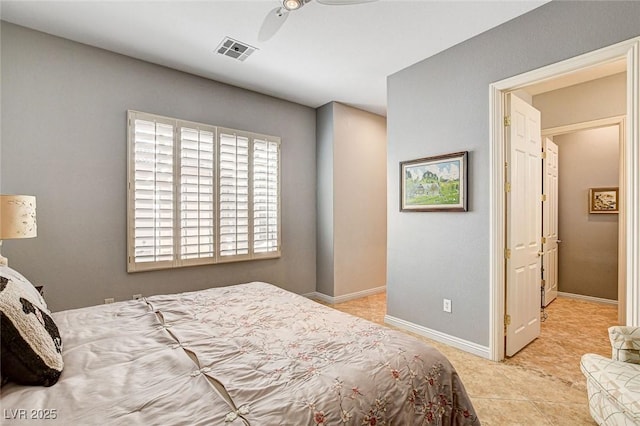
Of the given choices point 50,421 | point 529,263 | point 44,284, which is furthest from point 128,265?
point 529,263

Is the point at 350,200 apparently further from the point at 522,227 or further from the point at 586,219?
the point at 586,219

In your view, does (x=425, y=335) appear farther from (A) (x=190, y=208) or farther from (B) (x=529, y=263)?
(A) (x=190, y=208)

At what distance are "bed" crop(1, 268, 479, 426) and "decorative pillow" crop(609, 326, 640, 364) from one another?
1.13 meters

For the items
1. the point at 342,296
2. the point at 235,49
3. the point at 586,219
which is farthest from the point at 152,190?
the point at 586,219

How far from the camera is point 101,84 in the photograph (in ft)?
10.4

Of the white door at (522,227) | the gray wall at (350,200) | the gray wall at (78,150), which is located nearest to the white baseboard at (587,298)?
the white door at (522,227)

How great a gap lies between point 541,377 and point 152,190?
4.02 m

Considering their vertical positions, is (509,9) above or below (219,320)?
above

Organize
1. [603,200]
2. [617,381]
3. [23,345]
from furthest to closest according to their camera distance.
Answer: [603,200]
[617,381]
[23,345]

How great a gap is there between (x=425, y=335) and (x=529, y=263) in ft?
4.20

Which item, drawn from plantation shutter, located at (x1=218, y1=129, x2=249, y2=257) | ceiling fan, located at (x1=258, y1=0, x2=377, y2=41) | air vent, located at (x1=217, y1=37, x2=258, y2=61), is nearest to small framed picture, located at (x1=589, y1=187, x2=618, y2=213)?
ceiling fan, located at (x1=258, y1=0, x2=377, y2=41)

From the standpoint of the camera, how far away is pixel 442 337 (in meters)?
3.20

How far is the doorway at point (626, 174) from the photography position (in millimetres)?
2049

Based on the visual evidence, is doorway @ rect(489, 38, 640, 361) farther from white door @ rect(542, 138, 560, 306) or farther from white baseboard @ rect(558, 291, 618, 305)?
white baseboard @ rect(558, 291, 618, 305)
